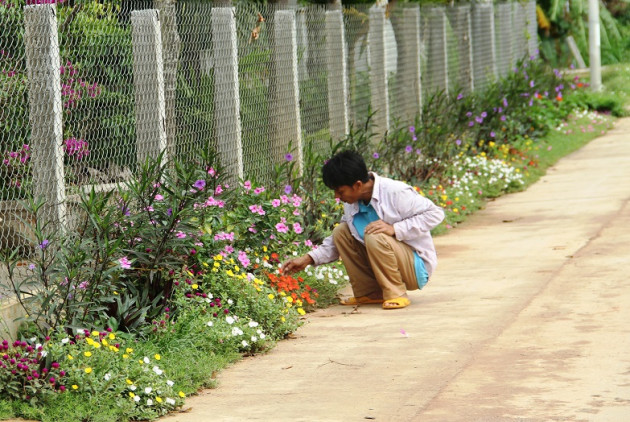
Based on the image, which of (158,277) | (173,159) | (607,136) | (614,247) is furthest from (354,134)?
(607,136)

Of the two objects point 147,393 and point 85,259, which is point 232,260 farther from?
point 147,393

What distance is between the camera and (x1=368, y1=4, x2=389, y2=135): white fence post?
12.4 meters

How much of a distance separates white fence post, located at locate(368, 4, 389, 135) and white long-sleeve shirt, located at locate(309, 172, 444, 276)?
4.71 m

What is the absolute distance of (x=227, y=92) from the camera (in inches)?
349

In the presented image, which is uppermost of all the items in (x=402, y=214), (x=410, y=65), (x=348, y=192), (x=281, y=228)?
(x=410, y=65)

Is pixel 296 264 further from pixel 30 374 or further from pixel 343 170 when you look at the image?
pixel 30 374

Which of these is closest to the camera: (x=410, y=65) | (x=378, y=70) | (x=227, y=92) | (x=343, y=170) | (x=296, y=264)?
(x=343, y=170)

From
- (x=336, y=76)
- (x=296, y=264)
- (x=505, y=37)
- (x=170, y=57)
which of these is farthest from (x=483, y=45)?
(x=296, y=264)

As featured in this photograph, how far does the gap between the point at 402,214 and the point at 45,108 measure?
2390mm

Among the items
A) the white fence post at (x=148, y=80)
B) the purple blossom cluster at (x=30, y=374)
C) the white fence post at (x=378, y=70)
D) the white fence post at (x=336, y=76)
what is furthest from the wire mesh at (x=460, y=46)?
the purple blossom cluster at (x=30, y=374)

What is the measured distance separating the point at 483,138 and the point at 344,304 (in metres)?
7.08

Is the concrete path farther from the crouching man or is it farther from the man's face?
the man's face

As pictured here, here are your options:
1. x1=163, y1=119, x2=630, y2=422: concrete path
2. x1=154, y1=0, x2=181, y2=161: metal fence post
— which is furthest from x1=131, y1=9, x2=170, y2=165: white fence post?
x1=163, y1=119, x2=630, y2=422: concrete path

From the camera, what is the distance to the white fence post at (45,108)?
6.48m
